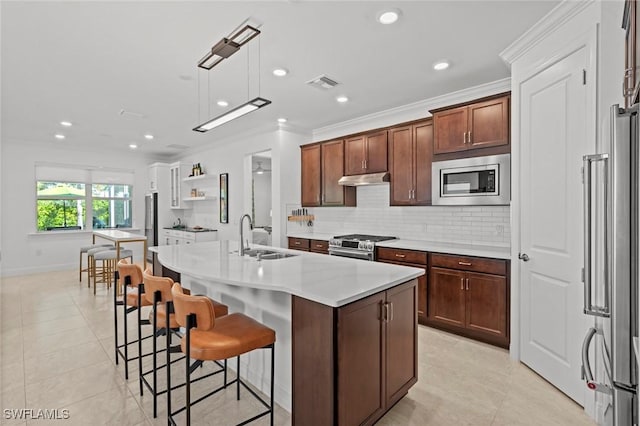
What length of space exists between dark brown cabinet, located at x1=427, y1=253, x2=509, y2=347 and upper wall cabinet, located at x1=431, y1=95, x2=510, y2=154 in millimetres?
1222

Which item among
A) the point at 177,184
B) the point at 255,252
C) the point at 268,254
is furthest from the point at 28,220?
the point at 268,254

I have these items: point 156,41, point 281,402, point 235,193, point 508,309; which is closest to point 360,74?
point 156,41

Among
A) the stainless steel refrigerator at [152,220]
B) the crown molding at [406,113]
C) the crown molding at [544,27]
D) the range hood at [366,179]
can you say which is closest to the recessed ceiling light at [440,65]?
the crown molding at [544,27]

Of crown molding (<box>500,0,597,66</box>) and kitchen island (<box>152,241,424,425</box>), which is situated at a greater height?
crown molding (<box>500,0,597,66</box>)

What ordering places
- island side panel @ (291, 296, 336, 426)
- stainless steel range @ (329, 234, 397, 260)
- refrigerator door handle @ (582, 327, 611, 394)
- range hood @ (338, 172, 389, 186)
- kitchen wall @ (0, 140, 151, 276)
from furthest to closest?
kitchen wall @ (0, 140, 151, 276) → range hood @ (338, 172, 389, 186) → stainless steel range @ (329, 234, 397, 260) → island side panel @ (291, 296, 336, 426) → refrigerator door handle @ (582, 327, 611, 394)

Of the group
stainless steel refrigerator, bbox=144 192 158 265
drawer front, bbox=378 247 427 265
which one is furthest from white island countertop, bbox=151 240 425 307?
stainless steel refrigerator, bbox=144 192 158 265

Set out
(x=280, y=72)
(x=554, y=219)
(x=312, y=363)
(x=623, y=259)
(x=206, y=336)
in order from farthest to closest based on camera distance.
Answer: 1. (x=280, y=72)
2. (x=554, y=219)
3. (x=206, y=336)
4. (x=312, y=363)
5. (x=623, y=259)

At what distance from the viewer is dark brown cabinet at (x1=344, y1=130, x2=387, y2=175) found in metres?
4.41

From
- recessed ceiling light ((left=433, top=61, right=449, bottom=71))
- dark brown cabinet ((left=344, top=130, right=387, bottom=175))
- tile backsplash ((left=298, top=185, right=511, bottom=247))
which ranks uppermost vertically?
Result: recessed ceiling light ((left=433, top=61, right=449, bottom=71))

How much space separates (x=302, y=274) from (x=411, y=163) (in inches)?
101

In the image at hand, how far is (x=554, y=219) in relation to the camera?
97.2 inches

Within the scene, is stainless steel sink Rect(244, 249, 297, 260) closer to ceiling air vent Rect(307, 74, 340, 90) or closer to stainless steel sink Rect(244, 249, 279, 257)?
stainless steel sink Rect(244, 249, 279, 257)

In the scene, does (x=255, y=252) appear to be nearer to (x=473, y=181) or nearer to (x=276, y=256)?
(x=276, y=256)

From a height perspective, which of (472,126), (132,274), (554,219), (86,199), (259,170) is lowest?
(132,274)
